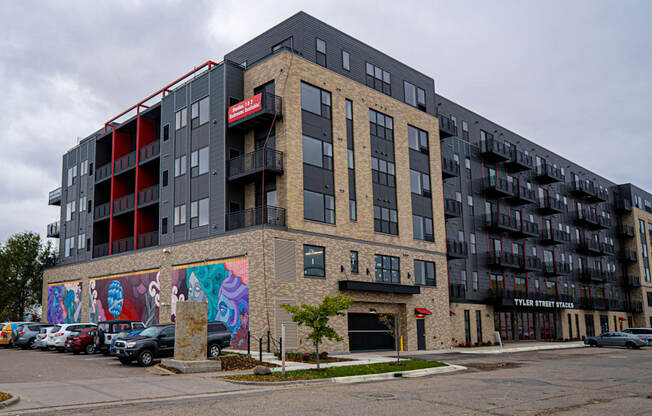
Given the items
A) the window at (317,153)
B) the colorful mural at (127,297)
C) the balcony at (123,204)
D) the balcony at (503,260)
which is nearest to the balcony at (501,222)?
the balcony at (503,260)

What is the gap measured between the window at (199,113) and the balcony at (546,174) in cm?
3990

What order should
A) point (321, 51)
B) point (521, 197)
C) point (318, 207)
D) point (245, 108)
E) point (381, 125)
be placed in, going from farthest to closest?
point (521, 197)
point (381, 125)
point (321, 51)
point (318, 207)
point (245, 108)

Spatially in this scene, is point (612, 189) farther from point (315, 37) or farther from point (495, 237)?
point (315, 37)

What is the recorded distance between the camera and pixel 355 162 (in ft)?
120

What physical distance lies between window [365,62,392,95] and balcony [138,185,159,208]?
56.3ft

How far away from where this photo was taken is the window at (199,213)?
115 ft

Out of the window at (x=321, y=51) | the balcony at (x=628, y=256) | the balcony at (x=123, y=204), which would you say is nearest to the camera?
the window at (x=321, y=51)

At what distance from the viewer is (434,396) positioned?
593 inches

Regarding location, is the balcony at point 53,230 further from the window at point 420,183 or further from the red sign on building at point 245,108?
the window at point 420,183

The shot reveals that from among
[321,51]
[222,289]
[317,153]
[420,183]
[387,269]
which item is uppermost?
[321,51]

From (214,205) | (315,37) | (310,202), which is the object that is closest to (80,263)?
(214,205)

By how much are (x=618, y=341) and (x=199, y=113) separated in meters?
36.2

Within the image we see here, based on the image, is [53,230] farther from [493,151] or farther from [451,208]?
[493,151]

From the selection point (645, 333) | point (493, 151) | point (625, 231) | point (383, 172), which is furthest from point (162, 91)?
point (625, 231)
